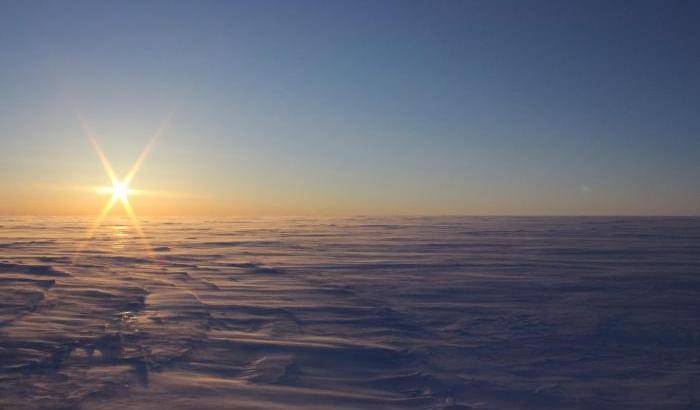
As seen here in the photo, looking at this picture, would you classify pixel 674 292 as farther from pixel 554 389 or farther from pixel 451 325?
pixel 554 389

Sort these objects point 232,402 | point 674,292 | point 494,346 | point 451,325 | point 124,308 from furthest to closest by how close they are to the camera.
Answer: point 674,292 → point 124,308 → point 451,325 → point 494,346 → point 232,402

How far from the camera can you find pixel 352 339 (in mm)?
6488

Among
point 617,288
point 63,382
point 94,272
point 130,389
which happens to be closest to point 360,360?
point 130,389

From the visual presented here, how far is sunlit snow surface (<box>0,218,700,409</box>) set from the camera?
4590 mm

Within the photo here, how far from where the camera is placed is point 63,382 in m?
4.79

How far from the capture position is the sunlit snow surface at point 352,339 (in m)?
4.59

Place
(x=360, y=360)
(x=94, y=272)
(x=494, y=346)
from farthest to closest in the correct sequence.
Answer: (x=94, y=272) → (x=494, y=346) → (x=360, y=360)

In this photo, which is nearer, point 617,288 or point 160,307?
point 160,307

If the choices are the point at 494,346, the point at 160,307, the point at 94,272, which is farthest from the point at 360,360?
the point at 94,272

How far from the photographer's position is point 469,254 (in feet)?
57.1

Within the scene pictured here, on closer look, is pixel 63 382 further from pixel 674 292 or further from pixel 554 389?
pixel 674 292

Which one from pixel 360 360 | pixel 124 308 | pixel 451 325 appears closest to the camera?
pixel 360 360

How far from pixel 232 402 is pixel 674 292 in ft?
28.1

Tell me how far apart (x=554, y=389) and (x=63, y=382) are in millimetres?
4558
